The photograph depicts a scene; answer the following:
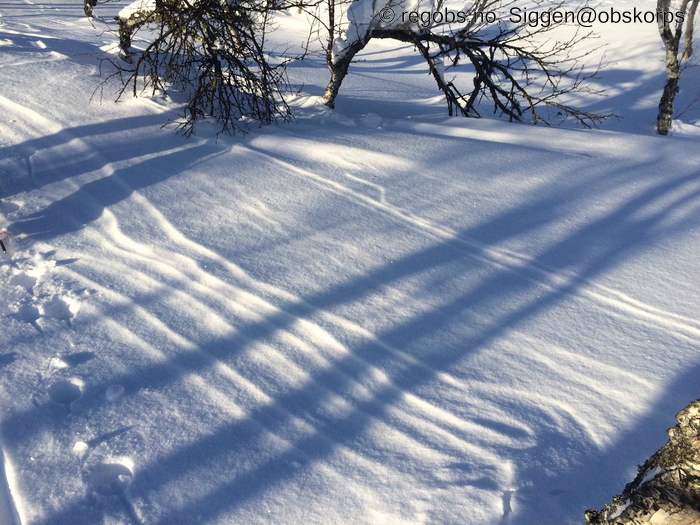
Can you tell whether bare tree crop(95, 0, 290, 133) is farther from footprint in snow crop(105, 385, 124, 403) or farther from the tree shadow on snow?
footprint in snow crop(105, 385, 124, 403)

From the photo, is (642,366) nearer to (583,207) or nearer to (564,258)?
(564,258)

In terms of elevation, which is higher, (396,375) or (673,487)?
(673,487)

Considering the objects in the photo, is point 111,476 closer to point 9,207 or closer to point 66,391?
point 66,391

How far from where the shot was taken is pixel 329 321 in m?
2.71

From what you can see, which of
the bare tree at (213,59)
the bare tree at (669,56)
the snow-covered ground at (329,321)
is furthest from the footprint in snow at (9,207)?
the bare tree at (669,56)

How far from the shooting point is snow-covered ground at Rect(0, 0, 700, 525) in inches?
79.0

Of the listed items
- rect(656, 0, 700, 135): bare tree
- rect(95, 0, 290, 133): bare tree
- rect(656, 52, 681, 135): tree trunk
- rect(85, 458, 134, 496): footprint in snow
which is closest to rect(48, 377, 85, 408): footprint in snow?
rect(85, 458, 134, 496): footprint in snow

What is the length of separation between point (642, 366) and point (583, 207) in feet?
5.09

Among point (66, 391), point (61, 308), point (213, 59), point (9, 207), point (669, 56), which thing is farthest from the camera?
point (669, 56)

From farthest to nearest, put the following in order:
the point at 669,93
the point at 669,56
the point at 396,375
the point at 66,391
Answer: the point at 669,93 < the point at 669,56 < the point at 396,375 < the point at 66,391

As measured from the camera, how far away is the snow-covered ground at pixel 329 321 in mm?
2008

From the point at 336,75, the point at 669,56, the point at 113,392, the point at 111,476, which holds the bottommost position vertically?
the point at 111,476

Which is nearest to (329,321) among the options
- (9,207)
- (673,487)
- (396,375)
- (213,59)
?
(396,375)

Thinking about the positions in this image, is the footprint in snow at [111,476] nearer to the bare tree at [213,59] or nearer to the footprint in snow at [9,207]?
the footprint in snow at [9,207]
